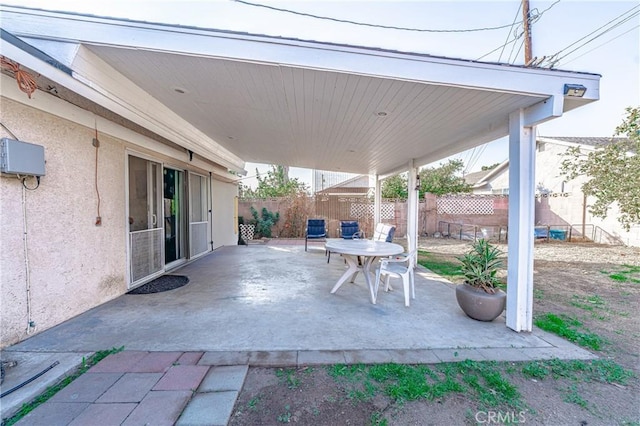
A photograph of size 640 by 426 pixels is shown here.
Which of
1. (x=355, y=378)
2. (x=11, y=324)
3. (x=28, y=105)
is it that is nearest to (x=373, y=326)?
(x=355, y=378)

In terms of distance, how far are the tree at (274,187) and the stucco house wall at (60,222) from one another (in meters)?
7.42

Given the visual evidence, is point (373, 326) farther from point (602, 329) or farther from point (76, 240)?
point (76, 240)

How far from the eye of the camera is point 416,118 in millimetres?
3527

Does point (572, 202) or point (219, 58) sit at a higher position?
point (219, 58)

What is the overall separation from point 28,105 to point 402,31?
23.0 feet

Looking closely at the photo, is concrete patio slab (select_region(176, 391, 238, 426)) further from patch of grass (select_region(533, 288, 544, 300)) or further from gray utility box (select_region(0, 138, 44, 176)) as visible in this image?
patch of grass (select_region(533, 288, 544, 300))

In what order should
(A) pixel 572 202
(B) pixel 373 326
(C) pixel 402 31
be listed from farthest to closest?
(A) pixel 572 202, (C) pixel 402 31, (B) pixel 373 326

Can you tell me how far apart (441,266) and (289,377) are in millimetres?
4968

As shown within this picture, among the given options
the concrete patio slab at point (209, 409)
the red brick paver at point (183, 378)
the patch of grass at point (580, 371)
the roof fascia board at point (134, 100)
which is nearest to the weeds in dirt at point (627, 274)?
the patch of grass at point (580, 371)

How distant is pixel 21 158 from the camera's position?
2.34 m

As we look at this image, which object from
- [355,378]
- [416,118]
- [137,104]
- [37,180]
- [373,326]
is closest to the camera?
[355,378]

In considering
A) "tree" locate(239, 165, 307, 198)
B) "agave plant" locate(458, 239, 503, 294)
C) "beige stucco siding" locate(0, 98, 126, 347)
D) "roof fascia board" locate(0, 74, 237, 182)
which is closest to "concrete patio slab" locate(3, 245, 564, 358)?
"beige stucco siding" locate(0, 98, 126, 347)

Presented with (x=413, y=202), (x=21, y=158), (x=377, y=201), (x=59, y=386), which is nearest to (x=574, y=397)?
(x=59, y=386)

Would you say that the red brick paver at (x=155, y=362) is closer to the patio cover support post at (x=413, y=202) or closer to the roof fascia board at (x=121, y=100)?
the roof fascia board at (x=121, y=100)
